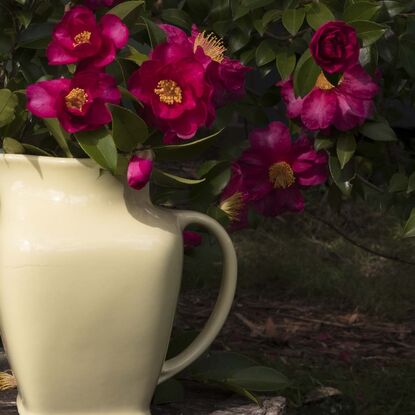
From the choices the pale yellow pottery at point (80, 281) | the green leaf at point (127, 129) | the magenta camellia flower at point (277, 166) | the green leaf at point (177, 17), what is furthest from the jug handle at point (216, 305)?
the green leaf at point (177, 17)

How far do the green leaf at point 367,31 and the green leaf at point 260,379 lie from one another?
22.1 inches

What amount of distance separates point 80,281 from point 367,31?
0.67 metres

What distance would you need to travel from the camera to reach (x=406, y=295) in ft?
12.8

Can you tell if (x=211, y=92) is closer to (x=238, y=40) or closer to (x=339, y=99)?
(x=339, y=99)

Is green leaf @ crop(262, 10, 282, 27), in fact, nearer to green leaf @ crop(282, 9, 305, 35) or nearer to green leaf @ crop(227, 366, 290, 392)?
green leaf @ crop(282, 9, 305, 35)

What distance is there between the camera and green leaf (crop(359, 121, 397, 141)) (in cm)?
191

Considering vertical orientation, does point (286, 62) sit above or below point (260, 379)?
above

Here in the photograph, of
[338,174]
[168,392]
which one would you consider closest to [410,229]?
[338,174]

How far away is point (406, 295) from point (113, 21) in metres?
2.72

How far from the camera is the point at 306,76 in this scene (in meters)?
1.75

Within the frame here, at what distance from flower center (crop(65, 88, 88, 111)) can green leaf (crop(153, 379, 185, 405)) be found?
53cm

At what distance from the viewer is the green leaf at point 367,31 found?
173cm

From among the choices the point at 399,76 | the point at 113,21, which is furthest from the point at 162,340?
the point at 399,76

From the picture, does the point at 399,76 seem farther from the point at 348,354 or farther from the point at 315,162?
the point at 348,354
